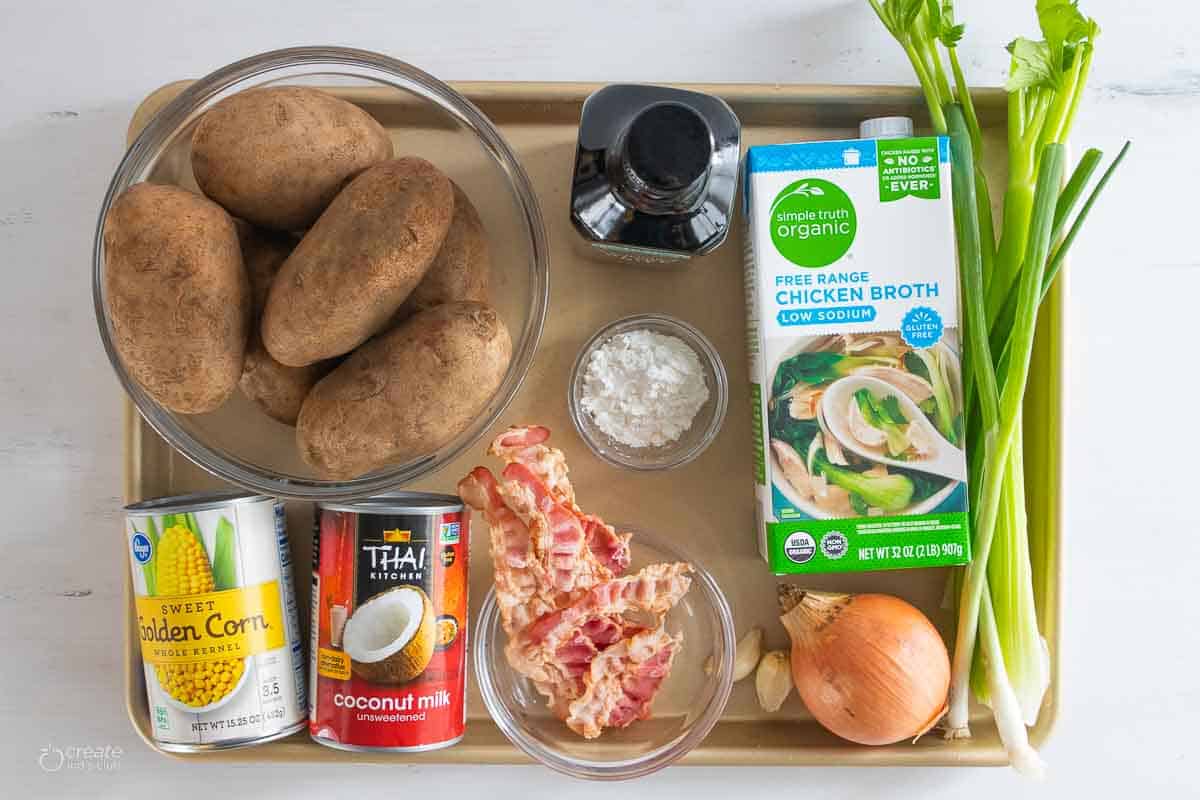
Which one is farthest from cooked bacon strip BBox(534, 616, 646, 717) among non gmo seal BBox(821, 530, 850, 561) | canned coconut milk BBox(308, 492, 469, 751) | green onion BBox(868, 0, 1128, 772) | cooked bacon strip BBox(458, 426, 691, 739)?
green onion BBox(868, 0, 1128, 772)

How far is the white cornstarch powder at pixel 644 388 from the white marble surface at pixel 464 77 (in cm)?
32

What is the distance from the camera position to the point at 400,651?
86 cm

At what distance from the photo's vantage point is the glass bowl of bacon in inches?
34.9

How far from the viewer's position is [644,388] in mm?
916

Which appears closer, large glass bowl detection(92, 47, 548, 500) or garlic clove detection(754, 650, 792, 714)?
large glass bowl detection(92, 47, 548, 500)

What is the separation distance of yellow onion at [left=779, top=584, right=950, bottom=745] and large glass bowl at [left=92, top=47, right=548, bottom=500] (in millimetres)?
393

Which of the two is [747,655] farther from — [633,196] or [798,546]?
[633,196]

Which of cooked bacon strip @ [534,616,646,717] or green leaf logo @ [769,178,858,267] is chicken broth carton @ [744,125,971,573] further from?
cooked bacon strip @ [534,616,646,717]

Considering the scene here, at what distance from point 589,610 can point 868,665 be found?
28cm

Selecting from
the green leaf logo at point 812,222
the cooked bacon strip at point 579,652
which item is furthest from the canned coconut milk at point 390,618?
the green leaf logo at point 812,222

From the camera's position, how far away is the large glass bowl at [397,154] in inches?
31.8

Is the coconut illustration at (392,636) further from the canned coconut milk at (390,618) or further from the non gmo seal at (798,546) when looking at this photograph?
the non gmo seal at (798,546)

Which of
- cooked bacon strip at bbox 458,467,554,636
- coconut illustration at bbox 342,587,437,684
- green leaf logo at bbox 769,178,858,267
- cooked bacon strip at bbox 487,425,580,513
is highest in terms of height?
green leaf logo at bbox 769,178,858,267

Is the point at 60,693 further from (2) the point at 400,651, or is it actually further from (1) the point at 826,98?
(1) the point at 826,98
